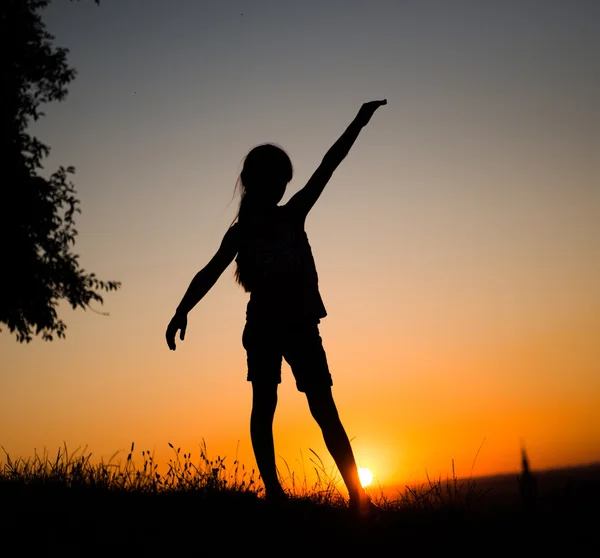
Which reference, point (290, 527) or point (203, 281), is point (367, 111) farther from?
point (290, 527)

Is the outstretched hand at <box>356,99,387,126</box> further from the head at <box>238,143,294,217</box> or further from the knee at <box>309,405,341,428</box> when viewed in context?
the knee at <box>309,405,341,428</box>

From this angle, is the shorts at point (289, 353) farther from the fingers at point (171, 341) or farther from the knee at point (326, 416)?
the fingers at point (171, 341)

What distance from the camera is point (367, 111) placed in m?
4.61

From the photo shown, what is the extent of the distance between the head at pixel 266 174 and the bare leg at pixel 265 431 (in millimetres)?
1366

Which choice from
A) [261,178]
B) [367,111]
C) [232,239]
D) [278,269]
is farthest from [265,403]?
[367,111]

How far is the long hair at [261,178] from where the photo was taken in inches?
178

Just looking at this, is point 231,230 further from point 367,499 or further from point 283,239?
point 367,499

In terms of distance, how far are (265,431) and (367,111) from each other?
2.46 meters

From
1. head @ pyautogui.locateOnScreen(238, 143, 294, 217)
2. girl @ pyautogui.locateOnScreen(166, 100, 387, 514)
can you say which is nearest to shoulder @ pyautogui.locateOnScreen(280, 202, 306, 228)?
girl @ pyautogui.locateOnScreen(166, 100, 387, 514)

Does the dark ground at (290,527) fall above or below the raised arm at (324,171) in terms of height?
below

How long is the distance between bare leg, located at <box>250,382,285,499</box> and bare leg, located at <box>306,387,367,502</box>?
320mm

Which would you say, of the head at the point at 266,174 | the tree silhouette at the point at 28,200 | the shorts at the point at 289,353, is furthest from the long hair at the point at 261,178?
the tree silhouette at the point at 28,200

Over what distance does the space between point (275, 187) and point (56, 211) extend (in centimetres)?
901

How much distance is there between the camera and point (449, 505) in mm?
4578
